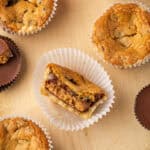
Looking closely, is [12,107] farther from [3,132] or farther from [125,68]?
[125,68]

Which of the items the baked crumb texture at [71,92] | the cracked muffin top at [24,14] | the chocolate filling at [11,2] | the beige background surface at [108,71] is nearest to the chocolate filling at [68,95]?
the baked crumb texture at [71,92]

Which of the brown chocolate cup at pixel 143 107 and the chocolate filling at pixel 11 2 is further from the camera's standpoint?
the chocolate filling at pixel 11 2

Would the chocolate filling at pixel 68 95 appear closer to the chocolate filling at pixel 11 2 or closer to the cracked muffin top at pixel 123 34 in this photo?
the cracked muffin top at pixel 123 34

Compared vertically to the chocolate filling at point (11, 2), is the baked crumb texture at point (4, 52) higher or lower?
lower

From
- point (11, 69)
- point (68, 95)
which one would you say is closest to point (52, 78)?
point (68, 95)

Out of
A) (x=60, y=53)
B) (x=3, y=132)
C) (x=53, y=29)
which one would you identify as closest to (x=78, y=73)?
(x=60, y=53)

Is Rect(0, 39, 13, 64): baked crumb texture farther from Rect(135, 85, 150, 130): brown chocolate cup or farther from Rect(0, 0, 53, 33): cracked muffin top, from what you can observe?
Rect(135, 85, 150, 130): brown chocolate cup

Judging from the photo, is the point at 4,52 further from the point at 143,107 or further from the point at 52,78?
the point at 143,107

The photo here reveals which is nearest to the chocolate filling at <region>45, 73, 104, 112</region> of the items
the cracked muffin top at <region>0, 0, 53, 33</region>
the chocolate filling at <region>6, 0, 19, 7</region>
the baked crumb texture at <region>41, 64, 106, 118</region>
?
the baked crumb texture at <region>41, 64, 106, 118</region>
